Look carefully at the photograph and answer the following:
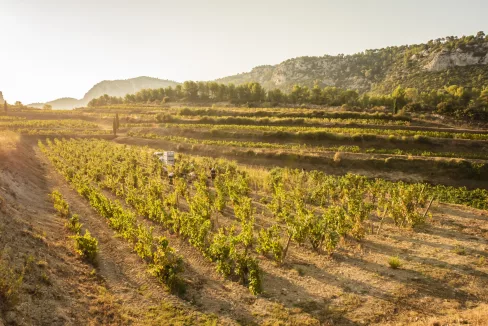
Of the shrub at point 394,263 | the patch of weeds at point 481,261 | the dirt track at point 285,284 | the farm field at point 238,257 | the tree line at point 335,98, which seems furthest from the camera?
the tree line at point 335,98

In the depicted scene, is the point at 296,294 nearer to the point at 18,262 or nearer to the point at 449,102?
the point at 18,262

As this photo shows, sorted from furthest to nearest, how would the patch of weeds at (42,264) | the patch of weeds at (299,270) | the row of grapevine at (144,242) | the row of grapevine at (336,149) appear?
1. the row of grapevine at (336,149)
2. the patch of weeds at (299,270)
3. the row of grapevine at (144,242)
4. the patch of weeds at (42,264)

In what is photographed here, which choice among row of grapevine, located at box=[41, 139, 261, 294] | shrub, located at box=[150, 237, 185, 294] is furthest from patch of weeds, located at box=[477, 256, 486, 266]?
shrub, located at box=[150, 237, 185, 294]

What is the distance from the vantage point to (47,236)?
1647cm

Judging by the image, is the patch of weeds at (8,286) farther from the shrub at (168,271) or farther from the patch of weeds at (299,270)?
the patch of weeds at (299,270)

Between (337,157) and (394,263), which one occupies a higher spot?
(337,157)

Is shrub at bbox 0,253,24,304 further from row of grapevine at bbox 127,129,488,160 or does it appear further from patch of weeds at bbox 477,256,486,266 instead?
row of grapevine at bbox 127,129,488,160

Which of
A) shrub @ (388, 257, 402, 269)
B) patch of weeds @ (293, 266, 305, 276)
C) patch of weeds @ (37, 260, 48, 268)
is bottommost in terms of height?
patch of weeds @ (293, 266, 305, 276)

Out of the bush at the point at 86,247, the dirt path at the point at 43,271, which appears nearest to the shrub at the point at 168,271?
the dirt path at the point at 43,271

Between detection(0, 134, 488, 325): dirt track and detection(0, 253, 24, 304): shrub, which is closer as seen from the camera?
detection(0, 253, 24, 304): shrub

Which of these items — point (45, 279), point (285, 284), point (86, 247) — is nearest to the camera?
point (45, 279)

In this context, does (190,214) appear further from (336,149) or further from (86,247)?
(336,149)

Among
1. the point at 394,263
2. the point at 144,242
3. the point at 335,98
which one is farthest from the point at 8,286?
the point at 335,98

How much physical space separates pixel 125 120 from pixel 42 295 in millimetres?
89921
